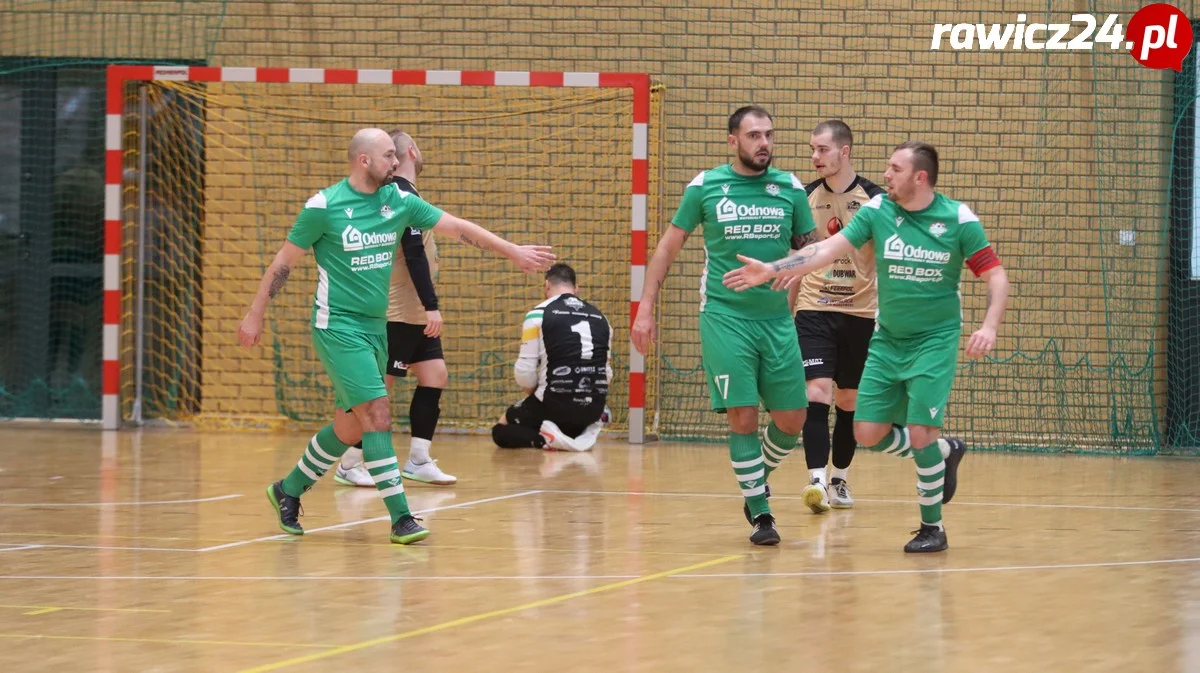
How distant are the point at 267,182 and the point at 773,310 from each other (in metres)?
8.17

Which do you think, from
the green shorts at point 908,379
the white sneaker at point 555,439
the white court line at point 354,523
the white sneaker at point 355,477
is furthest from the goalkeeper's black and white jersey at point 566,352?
the green shorts at point 908,379

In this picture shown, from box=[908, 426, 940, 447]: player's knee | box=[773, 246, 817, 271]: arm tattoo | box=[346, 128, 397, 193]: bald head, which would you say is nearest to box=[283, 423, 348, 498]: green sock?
box=[346, 128, 397, 193]: bald head

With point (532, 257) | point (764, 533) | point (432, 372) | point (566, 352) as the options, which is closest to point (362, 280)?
point (532, 257)

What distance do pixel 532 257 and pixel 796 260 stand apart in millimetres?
1312

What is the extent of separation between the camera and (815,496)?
8102 mm

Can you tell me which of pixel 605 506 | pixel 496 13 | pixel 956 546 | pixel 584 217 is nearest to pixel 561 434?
pixel 584 217

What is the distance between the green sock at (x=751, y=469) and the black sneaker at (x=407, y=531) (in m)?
1.51

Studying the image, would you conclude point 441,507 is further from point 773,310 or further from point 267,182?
point 267,182

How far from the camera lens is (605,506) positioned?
28.0 feet

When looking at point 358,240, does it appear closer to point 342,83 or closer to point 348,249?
point 348,249

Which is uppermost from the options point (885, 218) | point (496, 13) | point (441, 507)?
point (496, 13)

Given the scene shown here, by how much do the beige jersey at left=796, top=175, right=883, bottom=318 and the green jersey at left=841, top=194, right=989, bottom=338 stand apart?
4.68 feet

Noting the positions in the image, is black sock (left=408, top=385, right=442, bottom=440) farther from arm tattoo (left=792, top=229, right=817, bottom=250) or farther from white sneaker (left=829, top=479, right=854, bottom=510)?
arm tattoo (left=792, top=229, right=817, bottom=250)

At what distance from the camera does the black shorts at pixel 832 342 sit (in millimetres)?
8406
